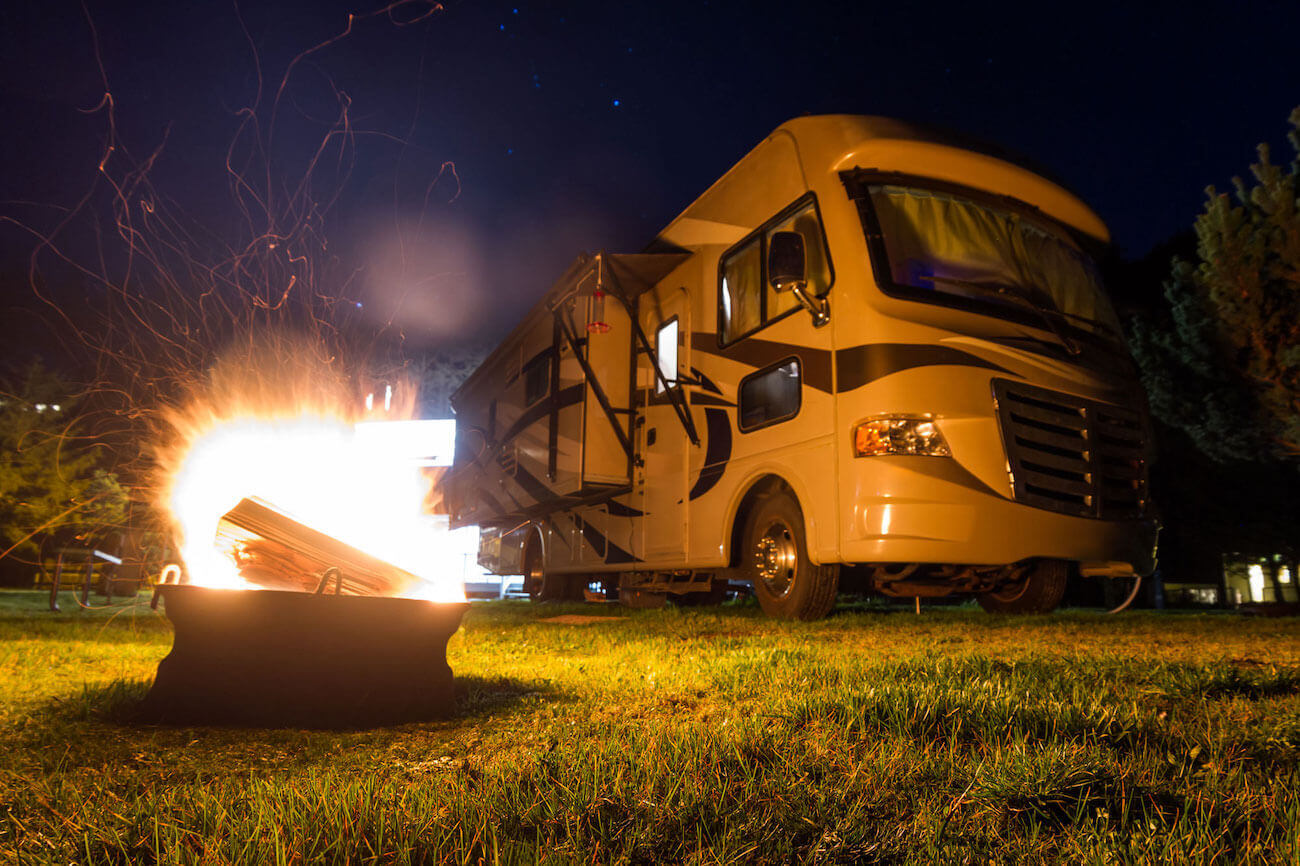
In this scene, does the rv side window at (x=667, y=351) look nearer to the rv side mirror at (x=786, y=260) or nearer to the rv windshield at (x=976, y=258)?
the rv side mirror at (x=786, y=260)

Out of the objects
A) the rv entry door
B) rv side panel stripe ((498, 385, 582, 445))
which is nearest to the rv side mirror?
the rv entry door

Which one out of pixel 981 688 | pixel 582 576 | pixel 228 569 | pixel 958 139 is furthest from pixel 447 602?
pixel 582 576

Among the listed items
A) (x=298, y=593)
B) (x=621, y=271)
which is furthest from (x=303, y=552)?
(x=621, y=271)

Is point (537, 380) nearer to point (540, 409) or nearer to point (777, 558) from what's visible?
point (540, 409)

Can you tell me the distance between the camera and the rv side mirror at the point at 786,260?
572 centimetres

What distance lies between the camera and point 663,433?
7.99 metres

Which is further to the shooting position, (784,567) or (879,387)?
(784,567)

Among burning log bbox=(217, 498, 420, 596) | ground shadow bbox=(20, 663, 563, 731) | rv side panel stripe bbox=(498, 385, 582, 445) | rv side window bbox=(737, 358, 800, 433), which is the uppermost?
rv side panel stripe bbox=(498, 385, 582, 445)

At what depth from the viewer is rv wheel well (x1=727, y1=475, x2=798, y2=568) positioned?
659 cm

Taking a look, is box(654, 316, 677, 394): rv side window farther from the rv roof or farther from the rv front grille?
the rv front grille

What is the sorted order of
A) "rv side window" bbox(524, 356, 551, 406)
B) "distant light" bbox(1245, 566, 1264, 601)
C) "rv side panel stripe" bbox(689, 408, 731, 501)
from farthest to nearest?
"distant light" bbox(1245, 566, 1264, 601), "rv side window" bbox(524, 356, 551, 406), "rv side panel stripe" bbox(689, 408, 731, 501)

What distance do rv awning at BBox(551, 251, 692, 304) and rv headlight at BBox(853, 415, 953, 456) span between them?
3243 mm

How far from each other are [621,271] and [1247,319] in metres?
8.50

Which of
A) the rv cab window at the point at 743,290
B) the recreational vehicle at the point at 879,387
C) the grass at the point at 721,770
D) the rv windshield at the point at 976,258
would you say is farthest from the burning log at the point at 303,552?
the rv cab window at the point at 743,290
